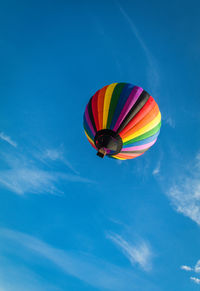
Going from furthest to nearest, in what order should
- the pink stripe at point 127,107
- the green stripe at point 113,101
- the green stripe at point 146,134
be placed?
1. the green stripe at point 146,134
2. the green stripe at point 113,101
3. the pink stripe at point 127,107

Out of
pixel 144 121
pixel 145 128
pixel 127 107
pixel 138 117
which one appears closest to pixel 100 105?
pixel 127 107

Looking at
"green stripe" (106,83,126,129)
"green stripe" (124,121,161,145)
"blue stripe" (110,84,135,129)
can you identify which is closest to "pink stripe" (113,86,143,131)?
"blue stripe" (110,84,135,129)

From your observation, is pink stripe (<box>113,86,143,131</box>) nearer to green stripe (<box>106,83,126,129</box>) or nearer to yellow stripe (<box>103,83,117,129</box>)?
green stripe (<box>106,83,126,129</box>)

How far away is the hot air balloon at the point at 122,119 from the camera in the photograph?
8.07 metres

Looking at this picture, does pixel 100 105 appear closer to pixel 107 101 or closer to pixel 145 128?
pixel 107 101

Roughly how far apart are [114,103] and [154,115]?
7.41ft

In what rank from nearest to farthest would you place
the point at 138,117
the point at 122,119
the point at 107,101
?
1. the point at 122,119
2. the point at 138,117
3. the point at 107,101

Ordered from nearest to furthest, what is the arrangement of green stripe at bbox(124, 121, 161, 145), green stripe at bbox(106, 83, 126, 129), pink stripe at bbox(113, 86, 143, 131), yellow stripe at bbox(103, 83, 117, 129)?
pink stripe at bbox(113, 86, 143, 131) → green stripe at bbox(106, 83, 126, 129) → yellow stripe at bbox(103, 83, 117, 129) → green stripe at bbox(124, 121, 161, 145)

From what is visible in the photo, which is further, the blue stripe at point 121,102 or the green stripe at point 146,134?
the green stripe at point 146,134

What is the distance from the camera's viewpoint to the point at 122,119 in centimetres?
806

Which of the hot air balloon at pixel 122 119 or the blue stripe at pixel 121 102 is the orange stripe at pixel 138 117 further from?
the blue stripe at pixel 121 102

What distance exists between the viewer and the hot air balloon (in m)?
8.07

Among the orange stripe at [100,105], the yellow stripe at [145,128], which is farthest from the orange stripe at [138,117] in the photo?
the orange stripe at [100,105]

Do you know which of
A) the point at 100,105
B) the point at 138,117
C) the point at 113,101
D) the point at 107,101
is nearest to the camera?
the point at 138,117
